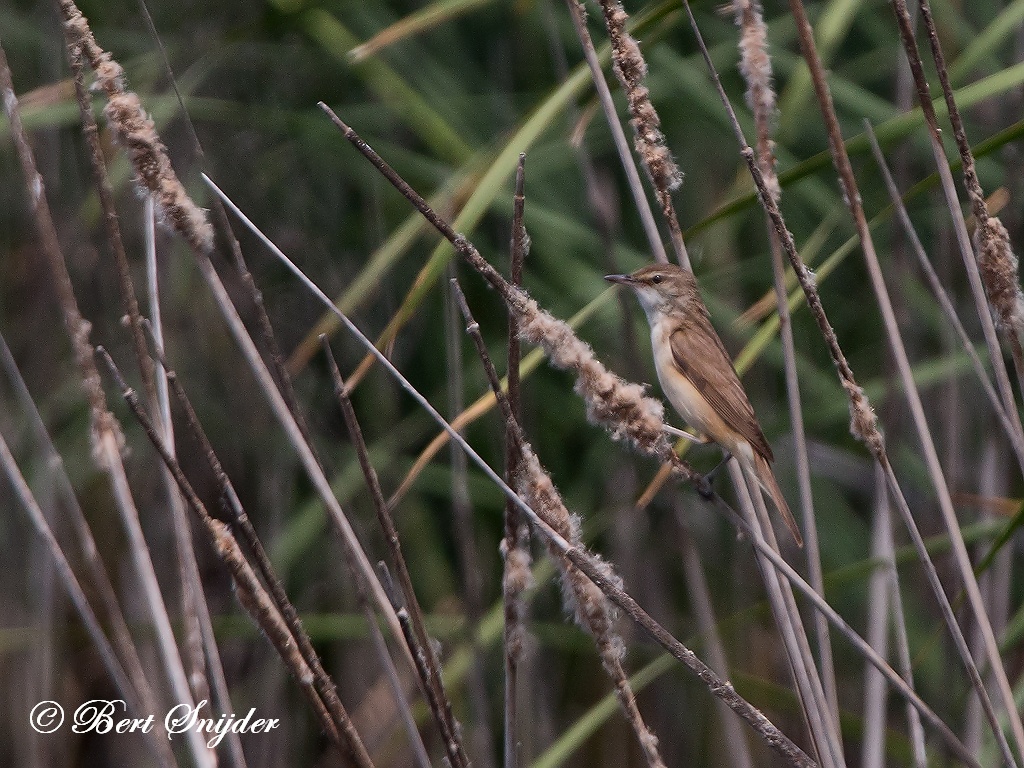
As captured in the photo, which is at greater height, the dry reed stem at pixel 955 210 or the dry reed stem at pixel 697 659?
the dry reed stem at pixel 955 210

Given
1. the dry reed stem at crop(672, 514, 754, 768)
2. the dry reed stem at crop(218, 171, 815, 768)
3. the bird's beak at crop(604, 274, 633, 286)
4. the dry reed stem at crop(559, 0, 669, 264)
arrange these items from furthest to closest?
the bird's beak at crop(604, 274, 633, 286) → the dry reed stem at crop(672, 514, 754, 768) → the dry reed stem at crop(559, 0, 669, 264) → the dry reed stem at crop(218, 171, 815, 768)

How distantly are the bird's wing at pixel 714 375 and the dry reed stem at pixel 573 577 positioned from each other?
3.62ft

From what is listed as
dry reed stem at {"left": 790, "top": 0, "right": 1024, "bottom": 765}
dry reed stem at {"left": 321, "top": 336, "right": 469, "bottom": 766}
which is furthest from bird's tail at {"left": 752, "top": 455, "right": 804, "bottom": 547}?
dry reed stem at {"left": 321, "top": 336, "right": 469, "bottom": 766}

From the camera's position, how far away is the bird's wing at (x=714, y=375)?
112 inches

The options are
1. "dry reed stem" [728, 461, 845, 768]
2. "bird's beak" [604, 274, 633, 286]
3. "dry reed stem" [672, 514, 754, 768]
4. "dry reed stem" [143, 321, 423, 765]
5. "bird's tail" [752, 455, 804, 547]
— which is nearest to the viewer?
"dry reed stem" [143, 321, 423, 765]

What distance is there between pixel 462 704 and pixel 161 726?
5.68ft

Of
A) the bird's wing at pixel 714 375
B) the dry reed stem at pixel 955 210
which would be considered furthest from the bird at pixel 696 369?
the dry reed stem at pixel 955 210

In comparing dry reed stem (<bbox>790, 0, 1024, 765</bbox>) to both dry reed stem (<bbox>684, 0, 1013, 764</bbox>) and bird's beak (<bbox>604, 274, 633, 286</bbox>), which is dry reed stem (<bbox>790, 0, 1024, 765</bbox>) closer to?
dry reed stem (<bbox>684, 0, 1013, 764</bbox>)

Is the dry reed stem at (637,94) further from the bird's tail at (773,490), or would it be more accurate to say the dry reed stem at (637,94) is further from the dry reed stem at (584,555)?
the bird's tail at (773,490)

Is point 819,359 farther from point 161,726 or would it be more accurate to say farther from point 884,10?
point 161,726

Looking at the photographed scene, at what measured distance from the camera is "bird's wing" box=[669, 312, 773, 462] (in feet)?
9.37

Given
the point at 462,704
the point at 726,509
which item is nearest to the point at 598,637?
the point at 726,509

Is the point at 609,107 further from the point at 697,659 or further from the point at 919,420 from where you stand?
the point at 697,659

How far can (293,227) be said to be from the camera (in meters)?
3.51
